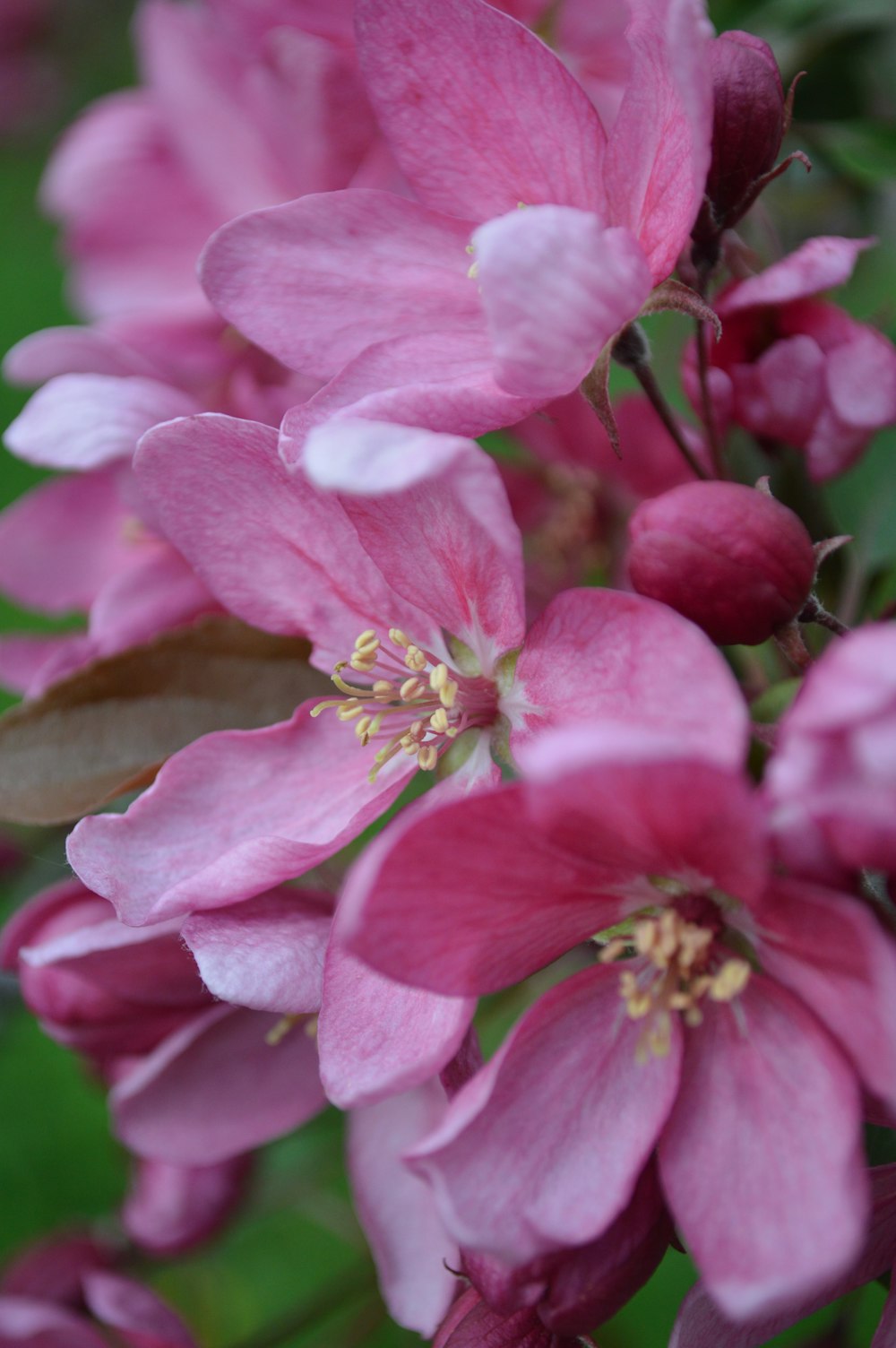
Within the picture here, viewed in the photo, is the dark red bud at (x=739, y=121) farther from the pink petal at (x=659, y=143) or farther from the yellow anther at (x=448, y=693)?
the yellow anther at (x=448, y=693)

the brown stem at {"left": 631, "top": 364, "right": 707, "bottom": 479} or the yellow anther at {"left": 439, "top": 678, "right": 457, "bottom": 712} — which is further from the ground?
the brown stem at {"left": 631, "top": 364, "right": 707, "bottom": 479}

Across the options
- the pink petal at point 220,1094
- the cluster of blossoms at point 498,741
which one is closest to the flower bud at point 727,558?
the cluster of blossoms at point 498,741

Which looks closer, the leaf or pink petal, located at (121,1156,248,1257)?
the leaf

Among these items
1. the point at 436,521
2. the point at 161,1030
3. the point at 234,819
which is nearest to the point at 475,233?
the point at 436,521

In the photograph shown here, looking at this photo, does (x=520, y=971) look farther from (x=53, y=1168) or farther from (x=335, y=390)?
(x=53, y=1168)

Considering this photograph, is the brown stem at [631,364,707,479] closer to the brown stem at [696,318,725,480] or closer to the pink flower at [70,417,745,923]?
the brown stem at [696,318,725,480]

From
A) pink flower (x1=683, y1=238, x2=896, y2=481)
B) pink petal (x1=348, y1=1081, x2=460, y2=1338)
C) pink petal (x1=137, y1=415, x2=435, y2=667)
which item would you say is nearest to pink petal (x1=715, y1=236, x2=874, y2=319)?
pink flower (x1=683, y1=238, x2=896, y2=481)

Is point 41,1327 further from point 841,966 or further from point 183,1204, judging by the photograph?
point 841,966

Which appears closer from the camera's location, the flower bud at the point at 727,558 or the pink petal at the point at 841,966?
the pink petal at the point at 841,966
